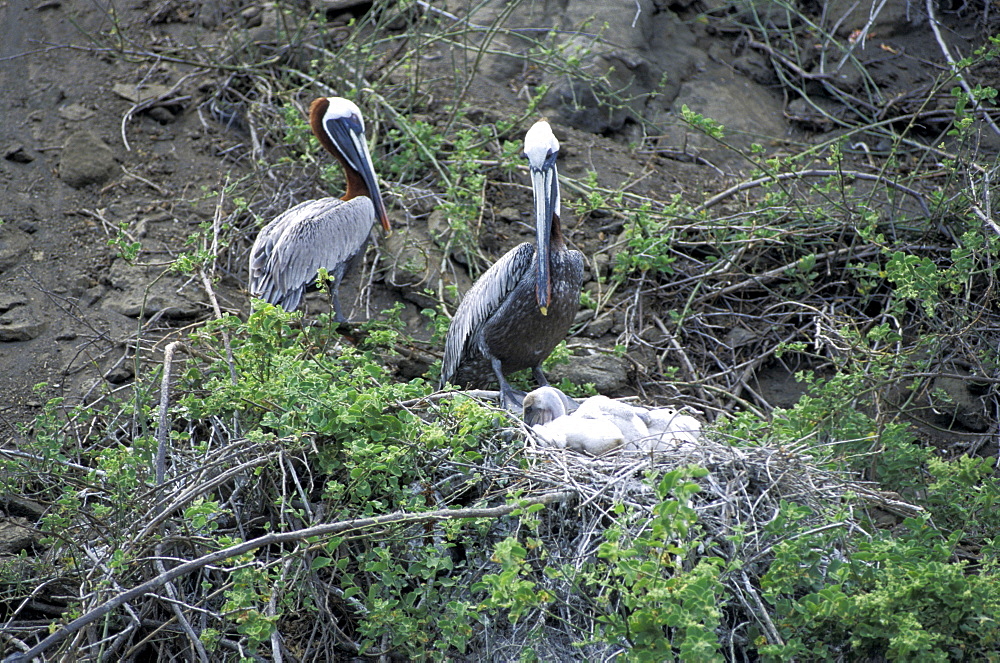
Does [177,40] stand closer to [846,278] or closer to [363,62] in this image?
[363,62]

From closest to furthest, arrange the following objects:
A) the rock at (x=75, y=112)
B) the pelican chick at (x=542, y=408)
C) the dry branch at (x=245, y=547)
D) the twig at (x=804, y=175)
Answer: the dry branch at (x=245, y=547) < the pelican chick at (x=542, y=408) < the twig at (x=804, y=175) < the rock at (x=75, y=112)

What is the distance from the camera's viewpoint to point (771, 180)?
641 cm

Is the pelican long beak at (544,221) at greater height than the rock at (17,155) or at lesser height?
greater

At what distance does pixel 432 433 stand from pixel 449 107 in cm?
436

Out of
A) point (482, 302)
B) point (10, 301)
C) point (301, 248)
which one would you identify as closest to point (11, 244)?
point (10, 301)

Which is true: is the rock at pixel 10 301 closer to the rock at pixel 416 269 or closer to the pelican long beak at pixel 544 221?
the rock at pixel 416 269

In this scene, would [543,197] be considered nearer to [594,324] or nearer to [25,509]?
[594,324]

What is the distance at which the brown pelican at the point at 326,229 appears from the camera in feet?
18.7

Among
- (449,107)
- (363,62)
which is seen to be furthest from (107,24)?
(449,107)

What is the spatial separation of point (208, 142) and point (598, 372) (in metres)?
3.73

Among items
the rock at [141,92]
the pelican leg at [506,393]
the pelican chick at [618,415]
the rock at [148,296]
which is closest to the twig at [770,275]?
the pelican leg at [506,393]

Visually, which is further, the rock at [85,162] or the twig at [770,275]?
the rock at [85,162]

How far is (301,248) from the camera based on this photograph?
18.8 ft

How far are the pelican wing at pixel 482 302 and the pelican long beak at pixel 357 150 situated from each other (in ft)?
4.04
